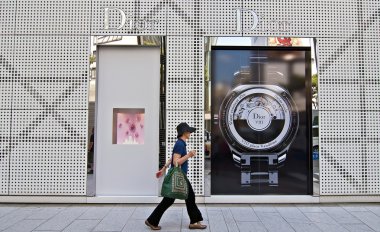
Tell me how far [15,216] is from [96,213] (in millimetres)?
1458

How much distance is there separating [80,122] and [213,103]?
2.94 meters

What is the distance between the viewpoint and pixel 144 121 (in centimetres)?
823

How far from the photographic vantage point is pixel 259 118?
824 centimetres

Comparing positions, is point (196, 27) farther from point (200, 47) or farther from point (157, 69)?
point (157, 69)

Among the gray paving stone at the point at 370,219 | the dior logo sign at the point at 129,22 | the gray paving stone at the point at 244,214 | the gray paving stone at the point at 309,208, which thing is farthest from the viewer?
the dior logo sign at the point at 129,22

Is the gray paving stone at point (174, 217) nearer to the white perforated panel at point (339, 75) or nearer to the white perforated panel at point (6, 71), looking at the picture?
the white perforated panel at point (339, 75)

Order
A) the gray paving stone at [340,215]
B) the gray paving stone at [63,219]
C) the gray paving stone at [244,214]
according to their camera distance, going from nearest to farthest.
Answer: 1. the gray paving stone at [63,219]
2. the gray paving stone at [340,215]
3. the gray paving stone at [244,214]

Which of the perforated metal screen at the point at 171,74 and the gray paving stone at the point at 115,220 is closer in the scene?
the gray paving stone at the point at 115,220

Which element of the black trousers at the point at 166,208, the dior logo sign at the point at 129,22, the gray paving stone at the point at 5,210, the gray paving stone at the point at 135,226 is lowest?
the gray paving stone at the point at 135,226

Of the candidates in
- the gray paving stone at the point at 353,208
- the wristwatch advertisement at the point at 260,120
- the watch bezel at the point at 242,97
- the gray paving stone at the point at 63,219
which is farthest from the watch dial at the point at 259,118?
the gray paving stone at the point at 63,219

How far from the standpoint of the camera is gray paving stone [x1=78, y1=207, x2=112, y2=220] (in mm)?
6778

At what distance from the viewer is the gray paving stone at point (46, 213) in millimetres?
6742

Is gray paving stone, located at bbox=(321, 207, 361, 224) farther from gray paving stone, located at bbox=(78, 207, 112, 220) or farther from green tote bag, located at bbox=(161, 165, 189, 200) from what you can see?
gray paving stone, located at bbox=(78, 207, 112, 220)

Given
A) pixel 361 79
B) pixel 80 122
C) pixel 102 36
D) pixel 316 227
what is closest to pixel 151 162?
pixel 80 122
